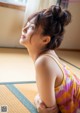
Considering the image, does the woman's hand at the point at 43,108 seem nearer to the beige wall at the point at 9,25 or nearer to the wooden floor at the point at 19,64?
the wooden floor at the point at 19,64

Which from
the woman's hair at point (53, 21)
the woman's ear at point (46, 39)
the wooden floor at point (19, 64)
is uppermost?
the woman's hair at point (53, 21)

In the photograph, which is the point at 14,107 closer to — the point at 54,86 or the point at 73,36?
the point at 54,86

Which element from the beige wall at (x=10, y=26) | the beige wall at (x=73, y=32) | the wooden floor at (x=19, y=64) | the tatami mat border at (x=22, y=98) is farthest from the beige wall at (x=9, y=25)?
the tatami mat border at (x=22, y=98)

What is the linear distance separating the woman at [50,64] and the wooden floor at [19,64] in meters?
0.53

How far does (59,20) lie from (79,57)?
1669 millimetres

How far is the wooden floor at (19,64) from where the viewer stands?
1688 mm

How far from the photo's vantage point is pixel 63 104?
1153mm

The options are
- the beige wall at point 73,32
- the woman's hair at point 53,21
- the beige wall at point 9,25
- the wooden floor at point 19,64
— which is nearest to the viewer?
the woman's hair at point 53,21

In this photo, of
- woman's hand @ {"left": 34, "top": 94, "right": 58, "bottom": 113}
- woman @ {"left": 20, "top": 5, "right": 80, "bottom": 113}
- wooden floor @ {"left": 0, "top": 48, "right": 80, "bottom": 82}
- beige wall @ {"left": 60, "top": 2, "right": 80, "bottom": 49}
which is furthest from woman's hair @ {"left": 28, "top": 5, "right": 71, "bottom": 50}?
beige wall @ {"left": 60, "top": 2, "right": 80, "bottom": 49}

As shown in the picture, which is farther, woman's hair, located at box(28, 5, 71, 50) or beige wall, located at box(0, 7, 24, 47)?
beige wall, located at box(0, 7, 24, 47)

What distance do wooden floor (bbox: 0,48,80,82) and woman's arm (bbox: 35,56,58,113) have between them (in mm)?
545

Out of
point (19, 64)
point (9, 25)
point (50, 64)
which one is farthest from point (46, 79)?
point (9, 25)

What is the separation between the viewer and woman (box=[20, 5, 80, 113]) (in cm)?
107

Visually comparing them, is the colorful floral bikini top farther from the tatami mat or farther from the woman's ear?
the tatami mat
